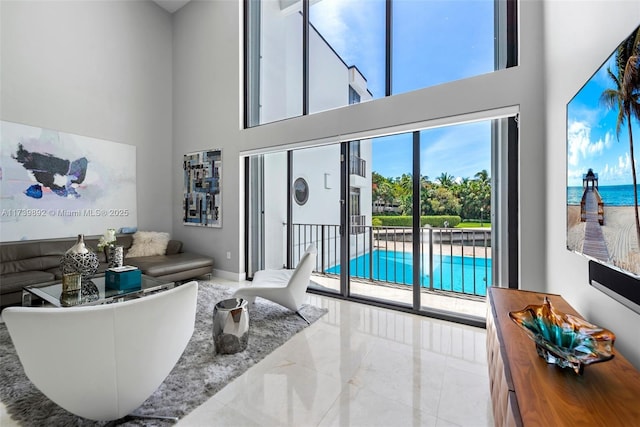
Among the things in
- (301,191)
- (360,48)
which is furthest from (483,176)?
(301,191)

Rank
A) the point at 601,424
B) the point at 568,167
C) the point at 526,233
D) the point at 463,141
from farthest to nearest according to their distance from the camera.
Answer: the point at 463,141 < the point at 526,233 < the point at 568,167 < the point at 601,424

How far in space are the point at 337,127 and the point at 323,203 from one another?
184 cm

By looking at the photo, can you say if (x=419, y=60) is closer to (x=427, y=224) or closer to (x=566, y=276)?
(x=427, y=224)

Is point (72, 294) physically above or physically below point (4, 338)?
above

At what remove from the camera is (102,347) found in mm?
1224

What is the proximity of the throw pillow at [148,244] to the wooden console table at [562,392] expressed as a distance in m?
4.76

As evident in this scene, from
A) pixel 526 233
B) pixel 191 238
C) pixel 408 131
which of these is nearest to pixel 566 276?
pixel 526 233

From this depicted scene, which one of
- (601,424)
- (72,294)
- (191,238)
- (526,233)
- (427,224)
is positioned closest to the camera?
(601,424)

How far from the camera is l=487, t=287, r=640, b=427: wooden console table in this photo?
33.2 inches

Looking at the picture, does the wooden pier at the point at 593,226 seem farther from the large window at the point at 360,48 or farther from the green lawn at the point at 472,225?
the large window at the point at 360,48

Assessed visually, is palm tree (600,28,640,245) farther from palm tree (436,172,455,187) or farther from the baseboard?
the baseboard

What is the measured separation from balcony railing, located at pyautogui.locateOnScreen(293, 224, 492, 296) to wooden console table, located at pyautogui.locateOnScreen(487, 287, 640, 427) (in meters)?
1.98

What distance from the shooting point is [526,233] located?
247cm

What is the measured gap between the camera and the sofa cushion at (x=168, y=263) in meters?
3.73
